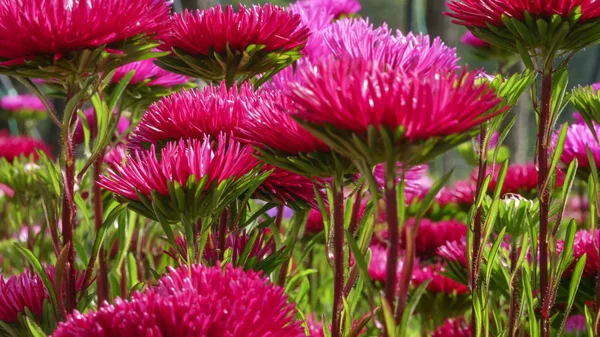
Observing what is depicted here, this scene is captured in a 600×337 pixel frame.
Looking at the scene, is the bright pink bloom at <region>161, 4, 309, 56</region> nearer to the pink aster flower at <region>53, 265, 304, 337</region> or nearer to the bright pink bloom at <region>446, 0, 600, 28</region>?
the bright pink bloom at <region>446, 0, 600, 28</region>

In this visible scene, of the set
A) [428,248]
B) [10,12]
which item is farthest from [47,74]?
[428,248]

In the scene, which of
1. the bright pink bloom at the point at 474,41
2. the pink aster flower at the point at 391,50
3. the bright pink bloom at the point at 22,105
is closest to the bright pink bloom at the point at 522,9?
the pink aster flower at the point at 391,50

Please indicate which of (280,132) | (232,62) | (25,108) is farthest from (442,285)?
(25,108)

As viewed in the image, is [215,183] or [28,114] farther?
[28,114]

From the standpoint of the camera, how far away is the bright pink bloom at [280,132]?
419 mm

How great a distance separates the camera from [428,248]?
1.09 metres

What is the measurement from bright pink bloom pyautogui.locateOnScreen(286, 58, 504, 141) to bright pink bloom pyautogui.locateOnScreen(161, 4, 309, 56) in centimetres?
25

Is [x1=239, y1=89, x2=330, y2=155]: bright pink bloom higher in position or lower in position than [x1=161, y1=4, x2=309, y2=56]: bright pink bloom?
lower

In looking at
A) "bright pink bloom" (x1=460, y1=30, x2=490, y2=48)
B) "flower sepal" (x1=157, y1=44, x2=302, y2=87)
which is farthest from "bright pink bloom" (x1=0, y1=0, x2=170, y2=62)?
"bright pink bloom" (x1=460, y1=30, x2=490, y2=48)

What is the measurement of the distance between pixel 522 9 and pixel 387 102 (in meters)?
0.22

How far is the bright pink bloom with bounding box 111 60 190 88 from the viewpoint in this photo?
0.79 m

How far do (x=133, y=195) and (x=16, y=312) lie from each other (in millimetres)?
123

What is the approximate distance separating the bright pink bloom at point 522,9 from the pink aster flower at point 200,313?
0.27m

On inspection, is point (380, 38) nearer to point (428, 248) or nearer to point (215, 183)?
point (215, 183)
